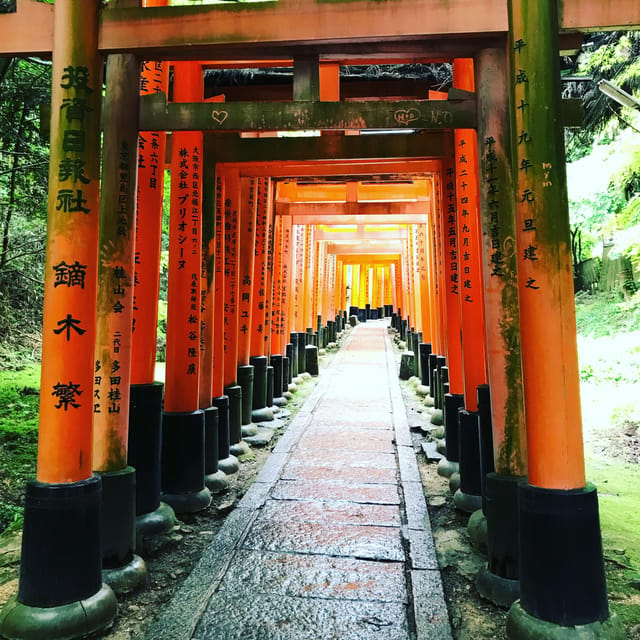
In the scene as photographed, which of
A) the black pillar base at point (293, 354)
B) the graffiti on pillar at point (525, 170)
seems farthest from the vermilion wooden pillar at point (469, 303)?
the black pillar base at point (293, 354)

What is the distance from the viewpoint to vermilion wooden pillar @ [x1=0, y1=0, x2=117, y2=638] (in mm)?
2793

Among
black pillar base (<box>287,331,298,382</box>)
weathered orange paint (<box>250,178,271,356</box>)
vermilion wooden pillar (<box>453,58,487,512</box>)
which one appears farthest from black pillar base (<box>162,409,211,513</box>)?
black pillar base (<box>287,331,298,382</box>)

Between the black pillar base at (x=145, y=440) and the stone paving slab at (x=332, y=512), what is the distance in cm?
102

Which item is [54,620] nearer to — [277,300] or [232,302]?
[232,302]

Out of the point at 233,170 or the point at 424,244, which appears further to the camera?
the point at 424,244

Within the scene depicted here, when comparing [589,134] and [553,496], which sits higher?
[589,134]

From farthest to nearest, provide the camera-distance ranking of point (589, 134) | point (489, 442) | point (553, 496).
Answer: point (589, 134)
point (489, 442)
point (553, 496)

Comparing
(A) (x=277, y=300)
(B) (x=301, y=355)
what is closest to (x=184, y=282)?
(A) (x=277, y=300)

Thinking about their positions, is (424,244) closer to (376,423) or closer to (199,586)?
(376,423)

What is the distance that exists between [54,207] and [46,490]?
59.8 inches

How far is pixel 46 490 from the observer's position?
2805 mm

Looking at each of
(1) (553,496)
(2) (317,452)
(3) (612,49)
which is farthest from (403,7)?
(3) (612,49)

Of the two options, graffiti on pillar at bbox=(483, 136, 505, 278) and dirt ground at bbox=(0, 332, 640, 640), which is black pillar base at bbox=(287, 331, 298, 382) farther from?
graffiti on pillar at bbox=(483, 136, 505, 278)

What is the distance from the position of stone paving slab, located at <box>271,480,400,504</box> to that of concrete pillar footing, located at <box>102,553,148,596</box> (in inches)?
66.5
